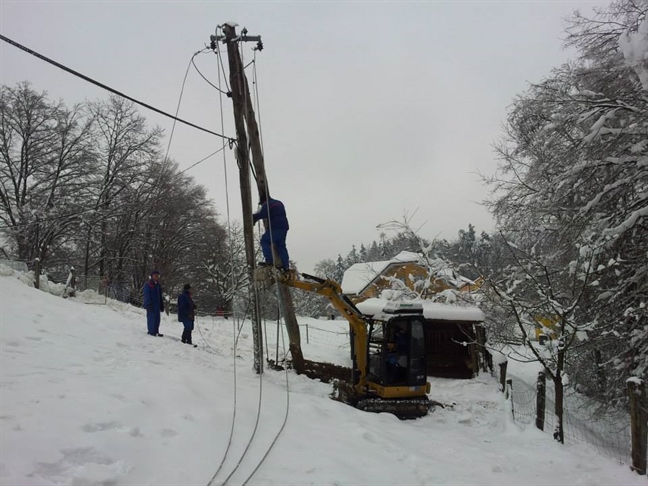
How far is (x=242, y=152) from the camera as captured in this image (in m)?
8.87

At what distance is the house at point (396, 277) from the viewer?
58.1 feet

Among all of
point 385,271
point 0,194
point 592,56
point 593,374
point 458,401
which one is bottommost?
point 458,401

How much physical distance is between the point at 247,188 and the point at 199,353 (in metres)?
4.00

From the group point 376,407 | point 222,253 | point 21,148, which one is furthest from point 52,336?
point 222,253

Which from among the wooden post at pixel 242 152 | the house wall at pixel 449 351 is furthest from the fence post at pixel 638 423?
the house wall at pixel 449 351

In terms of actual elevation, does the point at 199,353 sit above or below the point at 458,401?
above

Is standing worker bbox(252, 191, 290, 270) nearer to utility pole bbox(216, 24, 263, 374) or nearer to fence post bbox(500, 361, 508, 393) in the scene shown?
utility pole bbox(216, 24, 263, 374)

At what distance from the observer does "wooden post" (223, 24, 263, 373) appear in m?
8.55

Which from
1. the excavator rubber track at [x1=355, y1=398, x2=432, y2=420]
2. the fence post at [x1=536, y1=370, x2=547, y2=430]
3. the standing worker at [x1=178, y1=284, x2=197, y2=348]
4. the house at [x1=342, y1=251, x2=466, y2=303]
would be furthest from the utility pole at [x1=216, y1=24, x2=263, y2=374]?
the house at [x1=342, y1=251, x2=466, y2=303]

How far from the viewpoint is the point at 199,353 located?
32.3 feet

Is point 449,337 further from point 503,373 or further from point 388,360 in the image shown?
point 388,360

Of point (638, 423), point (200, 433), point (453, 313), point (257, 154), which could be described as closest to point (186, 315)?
point (257, 154)

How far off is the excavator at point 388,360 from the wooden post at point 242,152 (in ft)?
3.08

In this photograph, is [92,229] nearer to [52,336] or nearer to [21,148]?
[21,148]
